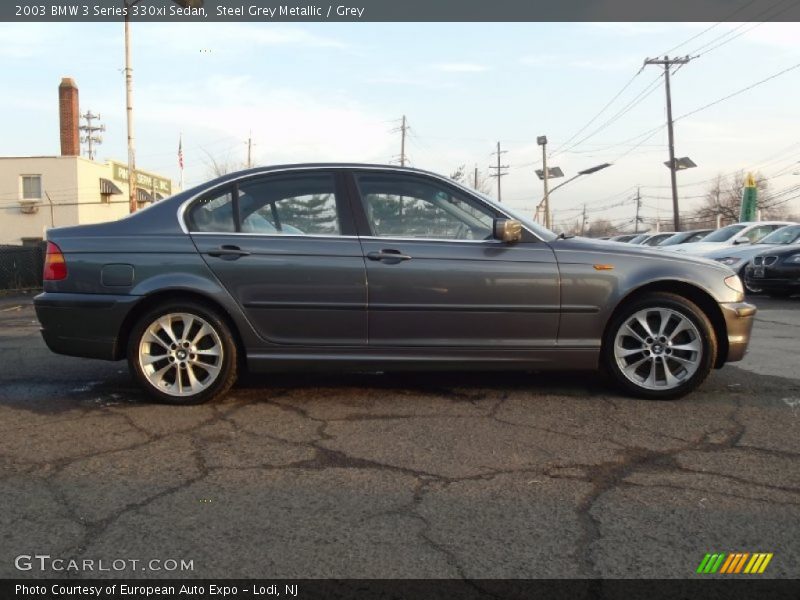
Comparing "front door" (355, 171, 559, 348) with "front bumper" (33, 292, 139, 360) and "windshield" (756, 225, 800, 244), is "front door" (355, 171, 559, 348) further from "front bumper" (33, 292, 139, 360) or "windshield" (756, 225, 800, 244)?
"windshield" (756, 225, 800, 244)

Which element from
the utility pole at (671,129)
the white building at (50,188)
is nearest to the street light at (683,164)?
the utility pole at (671,129)

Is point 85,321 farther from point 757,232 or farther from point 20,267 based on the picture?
point 20,267

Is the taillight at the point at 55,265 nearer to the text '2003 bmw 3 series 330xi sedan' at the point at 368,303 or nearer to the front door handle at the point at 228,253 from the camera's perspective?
the text '2003 bmw 3 series 330xi sedan' at the point at 368,303

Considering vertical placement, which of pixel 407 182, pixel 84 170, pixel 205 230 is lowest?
pixel 205 230

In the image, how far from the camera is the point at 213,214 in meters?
4.67

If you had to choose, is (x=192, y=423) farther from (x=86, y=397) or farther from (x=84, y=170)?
→ (x=84, y=170)

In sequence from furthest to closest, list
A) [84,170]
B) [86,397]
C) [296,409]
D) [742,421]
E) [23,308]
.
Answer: [84,170] < [23,308] < [86,397] < [296,409] < [742,421]

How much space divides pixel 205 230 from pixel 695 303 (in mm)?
3480

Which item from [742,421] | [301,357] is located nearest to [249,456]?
[301,357]

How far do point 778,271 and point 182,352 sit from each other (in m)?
11.3

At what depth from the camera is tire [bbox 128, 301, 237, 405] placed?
14.7 ft

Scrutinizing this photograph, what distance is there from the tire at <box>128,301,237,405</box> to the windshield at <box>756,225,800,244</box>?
12839 mm

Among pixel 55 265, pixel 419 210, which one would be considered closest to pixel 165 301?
pixel 55 265

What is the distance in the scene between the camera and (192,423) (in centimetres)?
416
